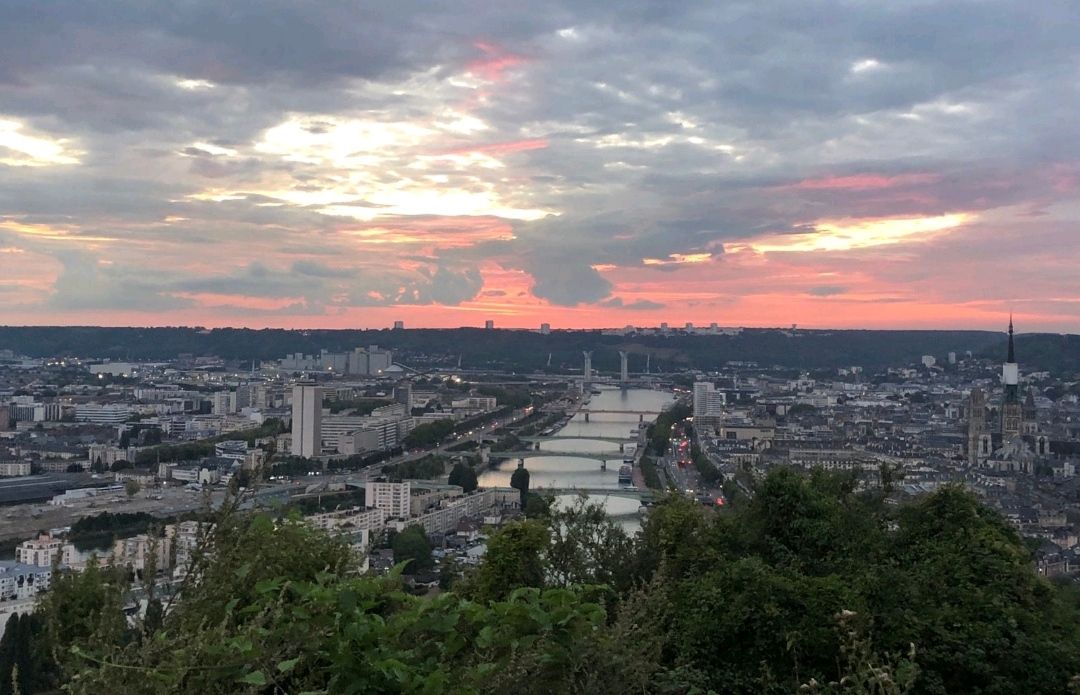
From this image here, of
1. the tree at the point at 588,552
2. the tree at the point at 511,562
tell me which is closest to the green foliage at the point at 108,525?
the tree at the point at 588,552

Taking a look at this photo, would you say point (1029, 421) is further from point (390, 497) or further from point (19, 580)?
point (19, 580)

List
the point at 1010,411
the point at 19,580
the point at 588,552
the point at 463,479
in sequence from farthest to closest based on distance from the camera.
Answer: the point at 1010,411 < the point at 463,479 < the point at 19,580 < the point at 588,552

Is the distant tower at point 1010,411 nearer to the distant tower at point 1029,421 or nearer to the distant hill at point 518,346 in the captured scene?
the distant tower at point 1029,421

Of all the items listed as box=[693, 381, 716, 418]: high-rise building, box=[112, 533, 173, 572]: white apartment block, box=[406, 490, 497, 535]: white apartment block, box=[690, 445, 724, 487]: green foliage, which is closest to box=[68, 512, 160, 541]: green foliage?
box=[406, 490, 497, 535]: white apartment block

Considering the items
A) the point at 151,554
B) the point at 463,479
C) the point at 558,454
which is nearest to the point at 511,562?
the point at 151,554

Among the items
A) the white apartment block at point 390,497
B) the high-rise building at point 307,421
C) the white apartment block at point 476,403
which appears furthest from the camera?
the white apartment block at point 476,403

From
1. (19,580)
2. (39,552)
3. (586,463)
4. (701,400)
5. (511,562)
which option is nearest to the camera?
(511,562)
